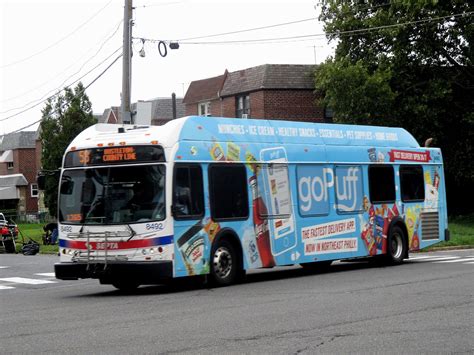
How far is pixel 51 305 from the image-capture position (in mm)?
14742

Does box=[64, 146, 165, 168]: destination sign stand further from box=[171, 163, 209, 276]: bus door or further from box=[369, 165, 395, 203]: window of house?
box=[369, 165, 395, 203]: window of house

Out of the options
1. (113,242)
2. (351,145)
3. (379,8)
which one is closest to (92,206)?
(113,242)

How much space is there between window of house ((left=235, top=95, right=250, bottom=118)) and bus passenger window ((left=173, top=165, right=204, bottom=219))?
40526 millimetres

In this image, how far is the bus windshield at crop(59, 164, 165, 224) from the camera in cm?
1572

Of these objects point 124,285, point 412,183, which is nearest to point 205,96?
point 412,183

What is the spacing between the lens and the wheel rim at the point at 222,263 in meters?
16.7

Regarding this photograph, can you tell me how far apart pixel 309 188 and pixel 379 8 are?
26514 millimetres

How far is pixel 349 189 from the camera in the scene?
66.6 feet

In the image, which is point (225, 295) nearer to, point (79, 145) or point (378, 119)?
point (79, 145)

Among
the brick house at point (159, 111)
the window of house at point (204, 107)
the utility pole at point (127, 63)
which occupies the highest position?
the brick house at point (159, 111)

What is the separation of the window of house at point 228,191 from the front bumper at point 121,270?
164 centimetres

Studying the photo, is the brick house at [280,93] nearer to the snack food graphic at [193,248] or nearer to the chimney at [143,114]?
the chimney at [143,114]

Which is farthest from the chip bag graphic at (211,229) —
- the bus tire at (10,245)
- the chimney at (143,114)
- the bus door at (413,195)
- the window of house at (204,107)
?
the window of house at (204,107)

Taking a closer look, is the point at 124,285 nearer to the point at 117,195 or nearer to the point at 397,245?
the point at 117,195
